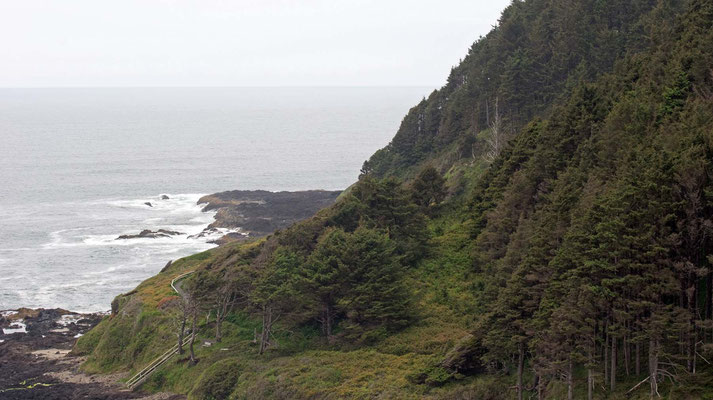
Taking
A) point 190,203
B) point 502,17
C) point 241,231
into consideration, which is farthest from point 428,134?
point 190,203

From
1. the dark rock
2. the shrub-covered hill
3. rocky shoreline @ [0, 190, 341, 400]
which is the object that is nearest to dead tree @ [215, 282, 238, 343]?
the shrub-covered hill

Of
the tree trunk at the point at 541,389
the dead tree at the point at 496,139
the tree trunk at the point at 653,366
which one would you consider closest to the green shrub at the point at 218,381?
the tree trunk at the point at 541,389

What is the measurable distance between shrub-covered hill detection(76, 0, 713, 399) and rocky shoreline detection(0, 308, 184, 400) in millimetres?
2278

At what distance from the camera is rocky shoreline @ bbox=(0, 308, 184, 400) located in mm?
48469

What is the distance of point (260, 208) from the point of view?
120 metres

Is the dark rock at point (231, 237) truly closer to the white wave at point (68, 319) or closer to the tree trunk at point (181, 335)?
the white wave at point (68, 319)

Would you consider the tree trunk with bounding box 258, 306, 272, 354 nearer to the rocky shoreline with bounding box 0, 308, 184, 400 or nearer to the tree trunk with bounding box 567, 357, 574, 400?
the rocky shoreline with bounding box 0, 308, 184, 400

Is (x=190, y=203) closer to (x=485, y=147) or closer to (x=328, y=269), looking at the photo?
(x=485, y=147)

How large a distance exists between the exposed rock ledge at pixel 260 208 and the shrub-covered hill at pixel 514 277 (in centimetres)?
3373

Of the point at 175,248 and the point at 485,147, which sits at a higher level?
the point at 485,147

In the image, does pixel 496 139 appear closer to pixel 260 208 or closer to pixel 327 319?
pixel 327 319

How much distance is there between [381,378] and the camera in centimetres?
3806

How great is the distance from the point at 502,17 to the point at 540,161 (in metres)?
60.0

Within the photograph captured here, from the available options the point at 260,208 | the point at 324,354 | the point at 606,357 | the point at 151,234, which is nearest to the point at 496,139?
the point at 324,354
